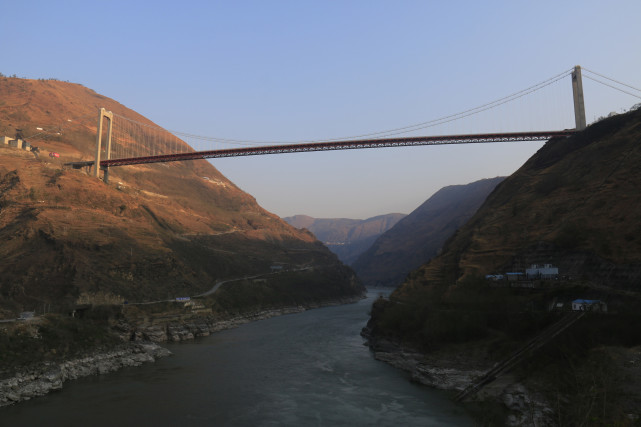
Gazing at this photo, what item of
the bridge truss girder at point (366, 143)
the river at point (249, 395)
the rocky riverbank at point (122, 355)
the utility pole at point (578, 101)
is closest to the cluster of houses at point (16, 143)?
the bridge truss girder at point (366, 143)

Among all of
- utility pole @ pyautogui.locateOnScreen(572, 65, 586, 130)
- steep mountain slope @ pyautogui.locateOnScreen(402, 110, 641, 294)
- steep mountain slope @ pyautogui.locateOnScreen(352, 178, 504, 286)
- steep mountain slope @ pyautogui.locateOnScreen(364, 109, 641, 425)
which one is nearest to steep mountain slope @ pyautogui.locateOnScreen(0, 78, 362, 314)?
steep mountain slope @ pyautogui.locateOnScreen(364, 109, 641, 425)

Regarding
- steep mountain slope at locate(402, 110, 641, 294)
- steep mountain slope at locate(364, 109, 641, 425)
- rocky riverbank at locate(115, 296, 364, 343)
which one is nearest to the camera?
Answer: steep mountain slope at locate(364, 109, 641, 425)

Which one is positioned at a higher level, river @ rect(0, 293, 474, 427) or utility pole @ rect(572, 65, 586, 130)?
utility pole @ rect(572, 65, 586, 130)

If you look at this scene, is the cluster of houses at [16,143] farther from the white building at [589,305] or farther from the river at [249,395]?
the white building at [589,305]

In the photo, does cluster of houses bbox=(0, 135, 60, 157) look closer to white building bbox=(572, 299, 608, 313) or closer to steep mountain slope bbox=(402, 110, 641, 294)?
steep mountain slope bbox=(402, 110, 641, 294)

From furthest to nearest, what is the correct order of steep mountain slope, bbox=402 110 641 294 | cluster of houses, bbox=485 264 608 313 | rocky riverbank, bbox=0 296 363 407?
steep mountain slope, bbox=402 110 641 294, cluster of houses, bbox=485 264 608 313, rocky riverbank, bbox=0 296 363 407

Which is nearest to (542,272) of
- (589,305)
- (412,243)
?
(589,305)

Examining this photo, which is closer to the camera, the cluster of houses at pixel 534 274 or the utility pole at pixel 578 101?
the cluster of houses at pixel 534 274
